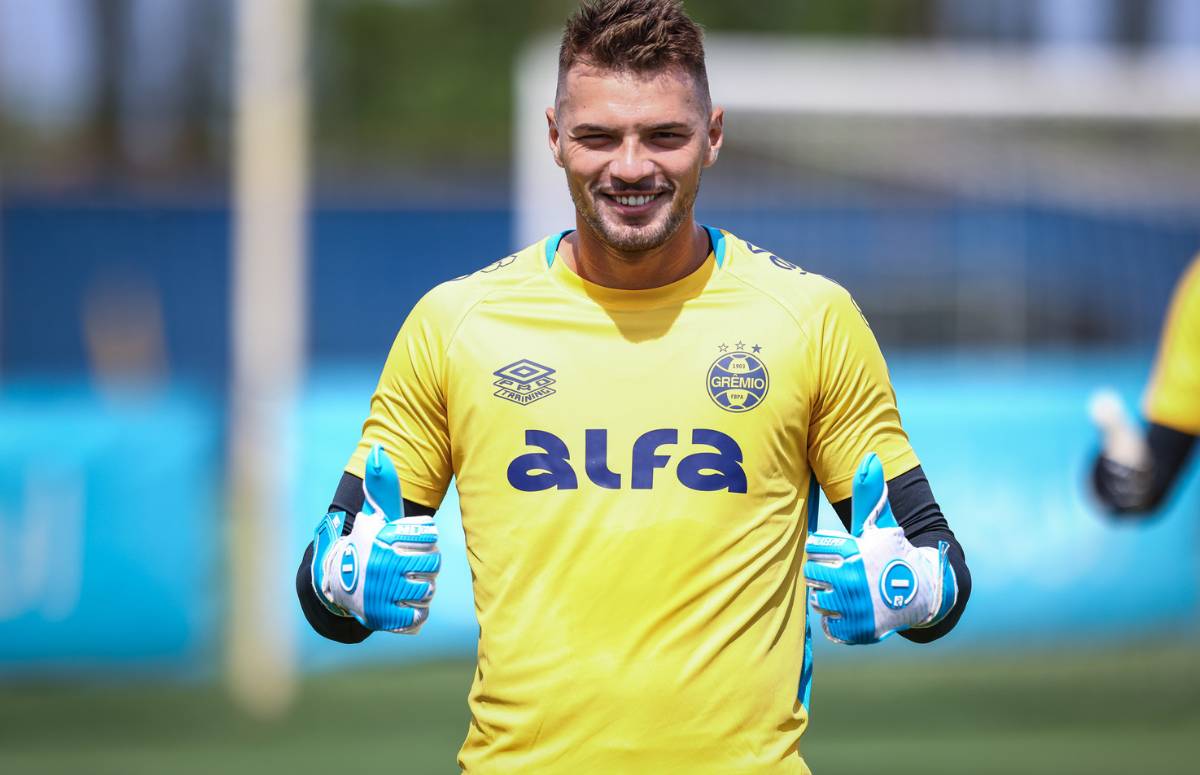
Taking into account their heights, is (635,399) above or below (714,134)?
below

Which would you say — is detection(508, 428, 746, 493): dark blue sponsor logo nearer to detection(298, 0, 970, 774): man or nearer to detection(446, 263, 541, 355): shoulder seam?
detection(298, 0, 970, 774): man

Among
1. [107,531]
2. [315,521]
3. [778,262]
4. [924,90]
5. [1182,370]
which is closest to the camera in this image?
[778,262]

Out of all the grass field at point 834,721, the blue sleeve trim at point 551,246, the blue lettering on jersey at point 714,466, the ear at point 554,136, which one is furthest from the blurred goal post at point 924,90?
the blue lettering on jersey at point 714,466

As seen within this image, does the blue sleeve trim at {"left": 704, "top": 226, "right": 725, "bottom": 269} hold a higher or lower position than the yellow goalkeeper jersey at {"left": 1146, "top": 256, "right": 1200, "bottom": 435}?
higher

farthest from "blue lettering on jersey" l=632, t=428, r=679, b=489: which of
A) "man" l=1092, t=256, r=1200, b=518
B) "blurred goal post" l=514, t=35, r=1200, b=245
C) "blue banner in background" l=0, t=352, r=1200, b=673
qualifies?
"blurred goal post" l=514, t=35, r=1200, b=245

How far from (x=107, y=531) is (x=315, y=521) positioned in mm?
1381

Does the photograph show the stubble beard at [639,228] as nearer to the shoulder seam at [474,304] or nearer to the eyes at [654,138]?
the eyes at [654,138]

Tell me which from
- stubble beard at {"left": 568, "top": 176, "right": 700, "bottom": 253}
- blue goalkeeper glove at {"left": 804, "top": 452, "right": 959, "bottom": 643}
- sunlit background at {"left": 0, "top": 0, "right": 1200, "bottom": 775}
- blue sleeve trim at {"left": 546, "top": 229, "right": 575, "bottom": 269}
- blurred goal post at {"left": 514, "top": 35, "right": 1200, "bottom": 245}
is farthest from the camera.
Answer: blurred goal post at {"left": 514, "top": 35, "right": 1200, "bottom": 245}

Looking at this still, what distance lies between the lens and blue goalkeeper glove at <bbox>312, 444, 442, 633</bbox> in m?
3.61

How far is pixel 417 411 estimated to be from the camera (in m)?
3.89

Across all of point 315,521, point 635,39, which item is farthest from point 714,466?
point 315,521

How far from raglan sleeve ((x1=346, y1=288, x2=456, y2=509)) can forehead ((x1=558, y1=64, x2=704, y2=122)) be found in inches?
Result: 22.2

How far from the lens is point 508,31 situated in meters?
46.6

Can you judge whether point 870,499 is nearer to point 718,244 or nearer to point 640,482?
point 640,482
